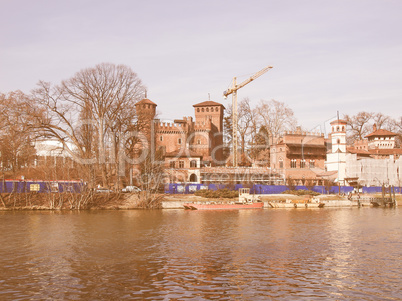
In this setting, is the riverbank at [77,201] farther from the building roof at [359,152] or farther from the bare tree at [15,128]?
the building roof at [359,152]

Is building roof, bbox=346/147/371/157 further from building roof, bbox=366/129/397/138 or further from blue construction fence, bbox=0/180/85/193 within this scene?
blue construction fence, bbox=0/180/85/193

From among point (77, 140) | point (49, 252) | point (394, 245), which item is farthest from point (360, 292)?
point (77, 140)

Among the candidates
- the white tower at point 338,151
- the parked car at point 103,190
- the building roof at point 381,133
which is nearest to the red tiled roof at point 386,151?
the building roof at point 381,133

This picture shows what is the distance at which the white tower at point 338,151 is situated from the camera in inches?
3388

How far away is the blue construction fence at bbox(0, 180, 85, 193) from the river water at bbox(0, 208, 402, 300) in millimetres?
17695

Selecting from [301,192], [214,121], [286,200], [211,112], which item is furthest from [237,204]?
[211,112]

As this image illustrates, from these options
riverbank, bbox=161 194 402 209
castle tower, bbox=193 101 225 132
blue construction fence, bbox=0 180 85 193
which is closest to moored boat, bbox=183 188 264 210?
riverbank, bbox=161 194 402 209

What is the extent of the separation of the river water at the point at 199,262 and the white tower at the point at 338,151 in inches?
2101

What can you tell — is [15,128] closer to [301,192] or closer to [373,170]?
[301,192]

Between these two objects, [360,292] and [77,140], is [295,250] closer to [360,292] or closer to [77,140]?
[360,292]

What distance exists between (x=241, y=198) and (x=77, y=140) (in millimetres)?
24005

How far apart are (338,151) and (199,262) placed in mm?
72843

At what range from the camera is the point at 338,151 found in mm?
86688

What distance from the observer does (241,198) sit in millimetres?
54969
